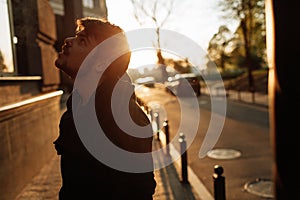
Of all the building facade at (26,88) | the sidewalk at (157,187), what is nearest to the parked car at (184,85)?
the building facade at (26,88)

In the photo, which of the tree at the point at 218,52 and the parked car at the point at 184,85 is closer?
the parked car at the point at 184,85

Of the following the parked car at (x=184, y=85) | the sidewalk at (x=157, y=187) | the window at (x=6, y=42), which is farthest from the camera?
the parked car at (x=184, y=85)

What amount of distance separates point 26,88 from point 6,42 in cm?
107

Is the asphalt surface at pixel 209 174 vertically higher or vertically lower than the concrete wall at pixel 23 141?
lower

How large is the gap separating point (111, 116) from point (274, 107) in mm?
834

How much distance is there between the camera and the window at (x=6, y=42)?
5926 mm

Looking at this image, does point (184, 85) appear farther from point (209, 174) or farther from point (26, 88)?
point (26, 88)

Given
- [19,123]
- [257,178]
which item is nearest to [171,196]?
[257,178]

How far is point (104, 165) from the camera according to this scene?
5.15 ft

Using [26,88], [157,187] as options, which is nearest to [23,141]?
[26,88]

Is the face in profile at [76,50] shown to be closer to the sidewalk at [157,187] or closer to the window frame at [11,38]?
the sidewalk at [157,187]

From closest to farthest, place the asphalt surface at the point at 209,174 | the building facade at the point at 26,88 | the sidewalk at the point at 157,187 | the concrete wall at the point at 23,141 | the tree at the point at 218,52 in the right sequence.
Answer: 1. the concrete wall at the point at 23,141
2. the building facade at the point at 26,88
3. the sidewalk at the point at 157,187
4. the asphalt surface at the point at 209,174
5. the tree at the point at 218,52

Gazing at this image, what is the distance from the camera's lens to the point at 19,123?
19.5 ft

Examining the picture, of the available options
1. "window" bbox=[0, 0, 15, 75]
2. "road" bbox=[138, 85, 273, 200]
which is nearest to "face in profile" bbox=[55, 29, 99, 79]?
"road" bbox=[138, 85, 273, 200]
